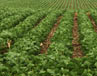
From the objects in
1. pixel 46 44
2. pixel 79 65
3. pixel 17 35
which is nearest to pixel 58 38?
pixel 46 44

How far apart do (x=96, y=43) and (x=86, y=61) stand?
3091 millimetres

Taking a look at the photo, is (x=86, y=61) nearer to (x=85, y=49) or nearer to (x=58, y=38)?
(x=85, y=49)

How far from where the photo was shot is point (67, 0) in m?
50.2

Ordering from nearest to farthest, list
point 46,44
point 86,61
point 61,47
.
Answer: point 86,61 < point 61,47 < point 46,44

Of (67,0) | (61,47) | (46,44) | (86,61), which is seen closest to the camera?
(86,61)

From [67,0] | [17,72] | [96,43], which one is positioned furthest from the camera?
[67,0]

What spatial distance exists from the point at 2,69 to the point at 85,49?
5.44 metres

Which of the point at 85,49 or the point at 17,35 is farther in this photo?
the point at 17,35

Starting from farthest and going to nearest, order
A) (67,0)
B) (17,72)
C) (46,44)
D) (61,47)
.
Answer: (67,0) → (46,44) → (61,47) → (17,72)

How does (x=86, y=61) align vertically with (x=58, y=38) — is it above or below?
below

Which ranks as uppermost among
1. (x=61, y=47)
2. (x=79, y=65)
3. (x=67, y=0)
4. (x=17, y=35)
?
(x=67, y=0)

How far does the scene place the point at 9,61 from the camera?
277 inches

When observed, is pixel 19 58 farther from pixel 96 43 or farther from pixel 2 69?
pixel 96 43

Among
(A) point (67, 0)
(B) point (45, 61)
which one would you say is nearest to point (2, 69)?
(B) point (45, 61)
